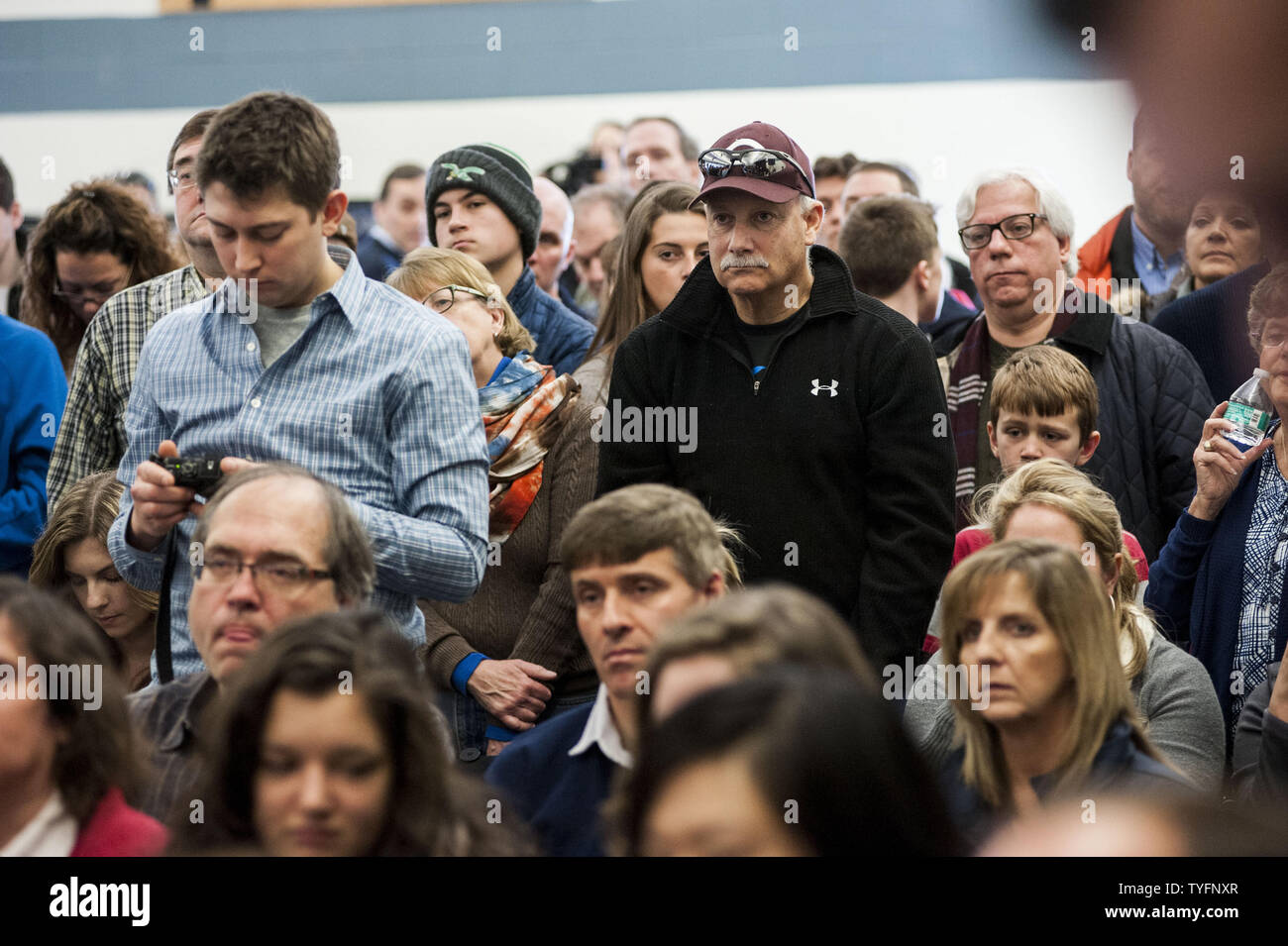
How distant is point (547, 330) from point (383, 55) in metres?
4.64

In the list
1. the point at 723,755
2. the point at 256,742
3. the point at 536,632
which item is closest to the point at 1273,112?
the point at 723,755

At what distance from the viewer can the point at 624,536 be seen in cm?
293

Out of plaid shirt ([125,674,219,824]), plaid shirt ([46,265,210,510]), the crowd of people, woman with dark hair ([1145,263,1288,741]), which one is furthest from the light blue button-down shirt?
plaid shirt ([125,674,219,824])

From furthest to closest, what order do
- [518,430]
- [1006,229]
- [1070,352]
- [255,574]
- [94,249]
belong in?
[94,249], [1006,229], [1070,352], [518,430], [255,574]

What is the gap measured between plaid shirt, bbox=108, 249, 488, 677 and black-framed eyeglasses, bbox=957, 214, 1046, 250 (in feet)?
7.00

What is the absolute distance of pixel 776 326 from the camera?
3.63 meters

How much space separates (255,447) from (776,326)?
1.33 metres

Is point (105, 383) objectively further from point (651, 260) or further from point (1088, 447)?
point (1088, 447)

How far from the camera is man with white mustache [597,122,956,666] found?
344cm

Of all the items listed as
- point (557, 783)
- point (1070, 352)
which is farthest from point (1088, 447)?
point (557, 783)

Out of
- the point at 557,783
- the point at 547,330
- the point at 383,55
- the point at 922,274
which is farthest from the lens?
the point at 383,55

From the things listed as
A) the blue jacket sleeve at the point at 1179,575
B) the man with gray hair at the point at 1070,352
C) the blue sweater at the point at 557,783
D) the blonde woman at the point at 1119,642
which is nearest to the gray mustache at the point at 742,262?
the blonde woman at the point at 1119,642

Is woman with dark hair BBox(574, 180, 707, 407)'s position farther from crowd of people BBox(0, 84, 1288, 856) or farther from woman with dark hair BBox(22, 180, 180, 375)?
woman with dark hair BBox(22, 180, 180, 375)

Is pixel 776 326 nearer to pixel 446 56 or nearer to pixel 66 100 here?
pixel 446 56
